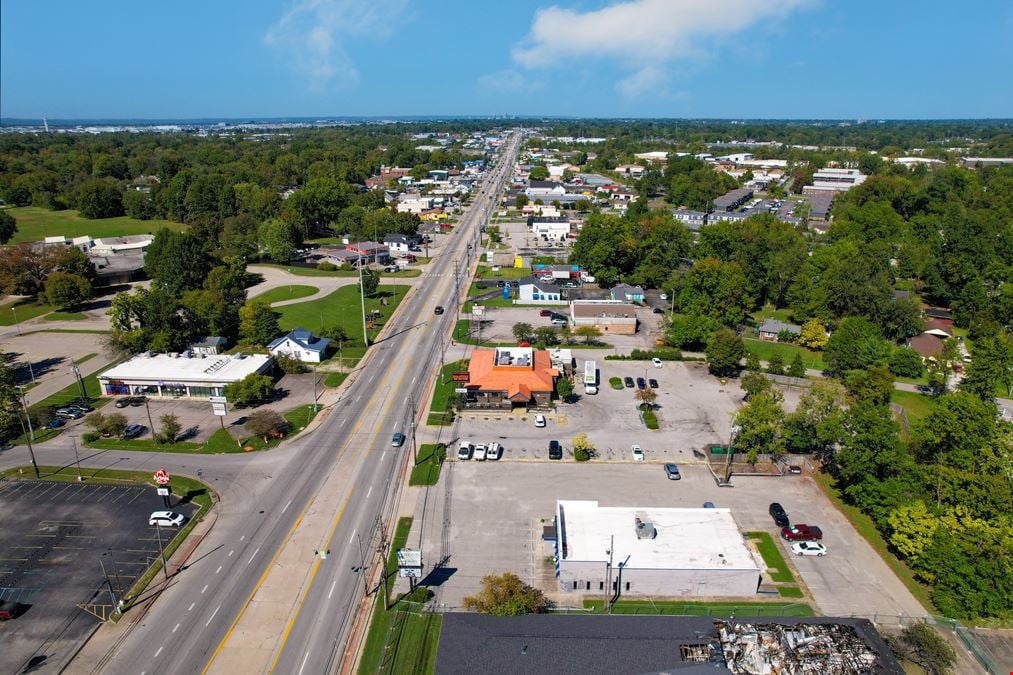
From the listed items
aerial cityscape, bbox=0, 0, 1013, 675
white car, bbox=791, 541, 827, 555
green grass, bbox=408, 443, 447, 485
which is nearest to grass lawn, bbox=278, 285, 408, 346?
aerial cityscape, bbox=0, 0, 1013, 675

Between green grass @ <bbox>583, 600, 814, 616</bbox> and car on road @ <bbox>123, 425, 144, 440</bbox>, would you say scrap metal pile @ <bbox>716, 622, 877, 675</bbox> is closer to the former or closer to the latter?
green grass @ <bbox>583, 600, 814, 616</bbox>

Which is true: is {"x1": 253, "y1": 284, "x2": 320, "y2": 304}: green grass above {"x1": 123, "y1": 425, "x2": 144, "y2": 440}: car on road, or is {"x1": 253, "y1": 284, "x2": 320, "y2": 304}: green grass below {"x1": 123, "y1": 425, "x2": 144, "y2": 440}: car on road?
above

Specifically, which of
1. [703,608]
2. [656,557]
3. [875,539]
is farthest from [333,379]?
[875,539]

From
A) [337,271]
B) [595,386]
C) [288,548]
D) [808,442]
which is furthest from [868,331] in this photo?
[337,271]

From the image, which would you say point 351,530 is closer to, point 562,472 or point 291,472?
point 291,472

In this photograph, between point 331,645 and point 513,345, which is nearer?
point 331,645

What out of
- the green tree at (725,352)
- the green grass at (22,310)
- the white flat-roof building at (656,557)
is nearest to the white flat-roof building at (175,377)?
the green grass at (22,310)

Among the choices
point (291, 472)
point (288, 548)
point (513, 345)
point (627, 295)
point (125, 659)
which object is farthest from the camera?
point (627, 295)

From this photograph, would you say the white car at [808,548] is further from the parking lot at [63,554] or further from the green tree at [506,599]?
the parking lot at [63,554]
